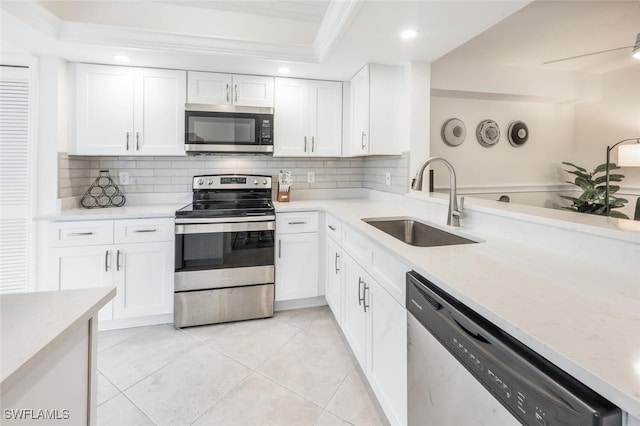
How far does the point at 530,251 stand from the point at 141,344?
2.49 metres

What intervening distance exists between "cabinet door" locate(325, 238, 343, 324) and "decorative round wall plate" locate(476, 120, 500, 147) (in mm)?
2481

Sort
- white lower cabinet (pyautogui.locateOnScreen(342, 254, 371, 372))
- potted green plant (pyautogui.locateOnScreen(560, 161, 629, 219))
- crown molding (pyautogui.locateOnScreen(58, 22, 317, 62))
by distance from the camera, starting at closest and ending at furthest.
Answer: white lower cabinet (pyautogui.locateOnScreen(342, 254, 371, 372)) < crown molding (pyautogui.locateOnScreen(58, 22, 317, 62)) < potted green plant (pyautogui.locateOnScreen(560, 161, 629, 219))

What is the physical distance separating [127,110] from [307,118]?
5.10 feet

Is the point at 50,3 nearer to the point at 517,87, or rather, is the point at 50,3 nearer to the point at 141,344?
the point at 141,344

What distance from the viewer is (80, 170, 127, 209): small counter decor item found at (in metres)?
2.81

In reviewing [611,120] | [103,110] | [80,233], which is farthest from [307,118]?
[611,120]

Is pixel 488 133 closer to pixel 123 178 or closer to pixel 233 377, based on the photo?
pixel 233 377

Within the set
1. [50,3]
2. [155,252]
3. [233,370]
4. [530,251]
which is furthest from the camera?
[155,252]

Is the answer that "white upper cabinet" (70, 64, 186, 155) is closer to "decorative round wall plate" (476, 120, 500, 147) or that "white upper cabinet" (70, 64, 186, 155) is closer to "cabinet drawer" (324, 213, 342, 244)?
"cabinet drawer" (324, 213, 342, 244)

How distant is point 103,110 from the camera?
104 inches

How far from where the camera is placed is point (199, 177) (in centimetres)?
296

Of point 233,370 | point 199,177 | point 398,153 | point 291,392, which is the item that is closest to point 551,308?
point 291,392

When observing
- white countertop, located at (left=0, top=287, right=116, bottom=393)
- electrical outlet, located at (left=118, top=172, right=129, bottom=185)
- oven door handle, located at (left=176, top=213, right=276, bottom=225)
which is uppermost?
electrical outlet, located at (left=118, top=172, right=129, bottom=185)

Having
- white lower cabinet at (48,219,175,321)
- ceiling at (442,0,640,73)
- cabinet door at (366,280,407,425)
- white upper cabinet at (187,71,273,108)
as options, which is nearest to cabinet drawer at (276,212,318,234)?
white lower cabinet at (48,219,175,321)
